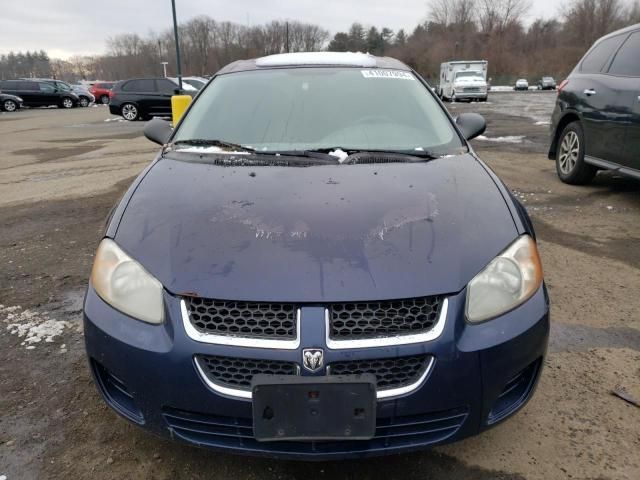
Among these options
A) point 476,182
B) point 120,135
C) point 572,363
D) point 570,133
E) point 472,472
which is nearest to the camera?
point 472,472

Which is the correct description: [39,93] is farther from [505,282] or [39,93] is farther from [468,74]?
[505,282]

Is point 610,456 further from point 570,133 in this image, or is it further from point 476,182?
point 570,133

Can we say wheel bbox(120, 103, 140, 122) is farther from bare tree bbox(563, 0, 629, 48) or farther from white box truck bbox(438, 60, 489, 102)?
bare tree bbox(563, 0, 629, 48)

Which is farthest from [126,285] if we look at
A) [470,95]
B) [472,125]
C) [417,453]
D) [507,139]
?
[470,95]

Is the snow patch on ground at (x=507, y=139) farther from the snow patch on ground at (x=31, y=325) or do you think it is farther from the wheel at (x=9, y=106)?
the wheel at (x=9, y=106)

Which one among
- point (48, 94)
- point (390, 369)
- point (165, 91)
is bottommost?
point (48, 94)

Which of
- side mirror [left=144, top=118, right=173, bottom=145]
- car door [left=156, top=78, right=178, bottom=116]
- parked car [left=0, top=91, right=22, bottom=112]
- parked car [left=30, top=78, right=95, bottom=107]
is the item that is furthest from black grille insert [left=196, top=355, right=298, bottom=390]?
parked car [left=30, top=78, right=95, bottom=107]

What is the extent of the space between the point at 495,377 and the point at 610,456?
0.76 meters

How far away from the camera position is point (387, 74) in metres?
3.21

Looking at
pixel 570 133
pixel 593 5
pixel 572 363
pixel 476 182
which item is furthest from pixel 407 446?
pixel 593 5

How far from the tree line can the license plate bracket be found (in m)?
67.2

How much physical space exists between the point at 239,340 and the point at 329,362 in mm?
291

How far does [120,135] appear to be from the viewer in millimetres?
14391

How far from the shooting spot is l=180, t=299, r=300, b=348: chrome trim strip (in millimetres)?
1567
